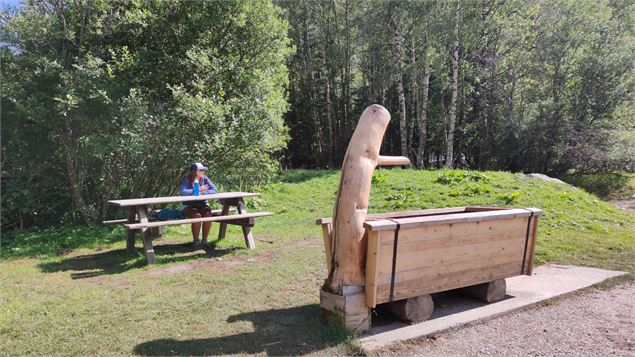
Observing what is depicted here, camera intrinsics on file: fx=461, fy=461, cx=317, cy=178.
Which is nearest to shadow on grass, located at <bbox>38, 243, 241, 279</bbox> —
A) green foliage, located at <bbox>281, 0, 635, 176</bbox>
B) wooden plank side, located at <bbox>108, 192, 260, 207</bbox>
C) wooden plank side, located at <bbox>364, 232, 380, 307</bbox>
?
wooden plank side, located at <bbox>108, 192, 260, 207</bbox>

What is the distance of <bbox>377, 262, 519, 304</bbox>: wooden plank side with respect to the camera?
13.2ft

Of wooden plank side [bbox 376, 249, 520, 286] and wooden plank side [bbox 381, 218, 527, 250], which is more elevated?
wooden plank side [bbox 381, 218, 527, 250]

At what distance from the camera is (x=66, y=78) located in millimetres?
8164

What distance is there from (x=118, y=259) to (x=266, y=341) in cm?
384

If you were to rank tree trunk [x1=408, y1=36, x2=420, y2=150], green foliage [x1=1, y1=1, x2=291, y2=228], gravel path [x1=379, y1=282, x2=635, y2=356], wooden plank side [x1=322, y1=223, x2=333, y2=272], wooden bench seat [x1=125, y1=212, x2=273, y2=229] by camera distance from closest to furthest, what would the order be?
1. gravel path [x1=379, y1=282, x2=635, y2=356]
2. wooden plank side [x1=322, y1=223, x2=333, y2=272]
3. wooden bench seat [x1=125, y1=212, x2=273, y2=229]
4. green foliage [x1=1, y1=1, x2=291, y2=228]
5. tree trunk [x1=408, y1=36, x2=420, y2=150]

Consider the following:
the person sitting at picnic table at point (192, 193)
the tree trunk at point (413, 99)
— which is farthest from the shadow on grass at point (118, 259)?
the tree trunk at point (413, 99)

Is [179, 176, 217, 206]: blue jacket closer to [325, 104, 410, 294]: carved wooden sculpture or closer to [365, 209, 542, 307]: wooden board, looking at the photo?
[325, 104, 410, 294]: carved wooden sculpture

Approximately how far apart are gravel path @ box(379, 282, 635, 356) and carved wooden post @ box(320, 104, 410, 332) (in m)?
0.44

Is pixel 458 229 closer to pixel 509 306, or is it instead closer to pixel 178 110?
pixel 509 306

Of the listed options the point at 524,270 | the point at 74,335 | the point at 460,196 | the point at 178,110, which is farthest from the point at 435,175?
the point at 74,335

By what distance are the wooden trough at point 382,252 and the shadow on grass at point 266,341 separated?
0.19 m

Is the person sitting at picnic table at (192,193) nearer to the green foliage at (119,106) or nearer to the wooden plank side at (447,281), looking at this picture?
the green foliage at (119,106)

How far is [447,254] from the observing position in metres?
4.35

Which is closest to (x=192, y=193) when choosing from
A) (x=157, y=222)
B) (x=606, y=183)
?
(x=157, y=222)
